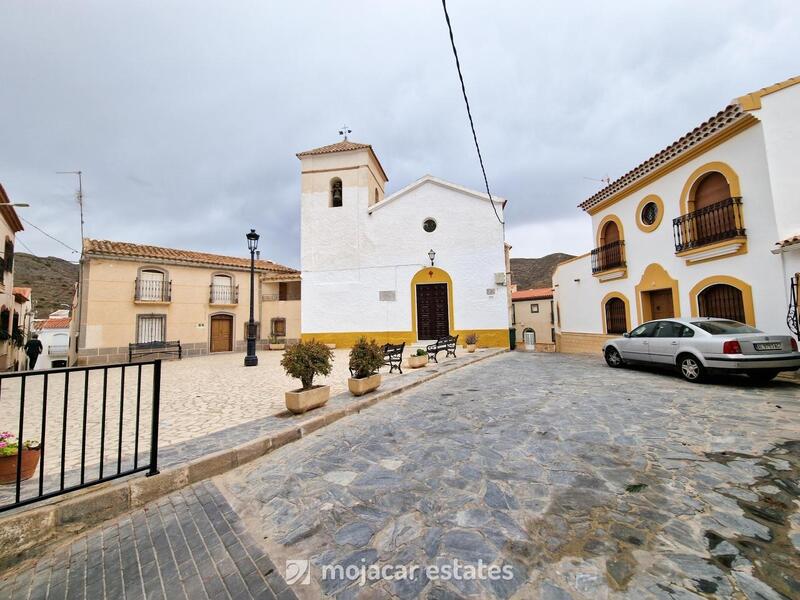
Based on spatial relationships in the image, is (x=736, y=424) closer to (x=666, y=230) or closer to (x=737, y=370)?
(x=737, y=370)

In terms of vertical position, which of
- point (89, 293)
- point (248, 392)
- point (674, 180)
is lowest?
point (248, 392)

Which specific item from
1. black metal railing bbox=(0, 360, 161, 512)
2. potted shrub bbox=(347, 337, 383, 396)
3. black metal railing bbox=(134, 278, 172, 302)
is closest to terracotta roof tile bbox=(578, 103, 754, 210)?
potted shrub bbox=(347, 337, 383, 396)

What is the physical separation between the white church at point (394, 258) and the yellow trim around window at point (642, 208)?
579 centimetres

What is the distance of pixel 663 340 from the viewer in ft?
23.8

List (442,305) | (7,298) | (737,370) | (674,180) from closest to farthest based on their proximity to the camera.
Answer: (737,370), (674,180), (7,298), (442,305)

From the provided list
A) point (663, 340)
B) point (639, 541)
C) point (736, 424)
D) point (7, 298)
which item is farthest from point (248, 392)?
point (7, 298)

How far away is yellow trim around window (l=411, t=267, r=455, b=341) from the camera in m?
16.0

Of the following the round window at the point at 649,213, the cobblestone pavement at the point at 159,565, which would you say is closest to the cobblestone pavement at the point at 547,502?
the cobblestone pavement at the point at 159,565

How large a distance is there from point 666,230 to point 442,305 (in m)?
9.05

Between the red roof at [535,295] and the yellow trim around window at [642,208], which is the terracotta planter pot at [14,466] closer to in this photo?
the yellow trim around window at [642,208]

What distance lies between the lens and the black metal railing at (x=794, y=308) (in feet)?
21.6

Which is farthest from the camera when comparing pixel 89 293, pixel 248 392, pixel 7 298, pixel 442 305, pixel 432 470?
pixel 442 305

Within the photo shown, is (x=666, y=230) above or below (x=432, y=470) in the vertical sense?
above

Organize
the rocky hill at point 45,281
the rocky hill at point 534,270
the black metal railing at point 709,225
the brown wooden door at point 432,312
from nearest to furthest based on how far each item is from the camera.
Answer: the black metal railing at point 709,225
the brown wooden door at point 432,312
the rocky hill at point 45,281
the rocky hill at point 534,270
